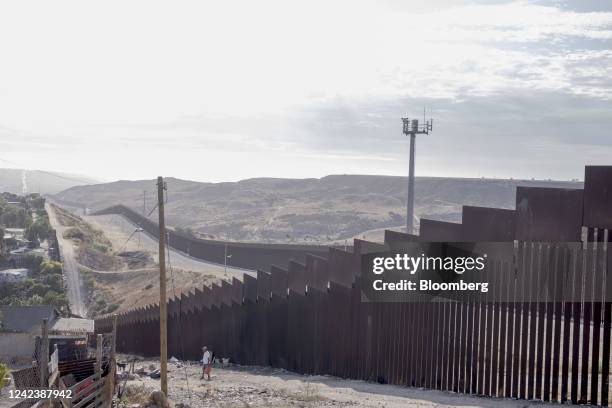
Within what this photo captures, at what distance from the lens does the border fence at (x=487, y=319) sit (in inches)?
530

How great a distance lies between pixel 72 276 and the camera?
5947 centimetres

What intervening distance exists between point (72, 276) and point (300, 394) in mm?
48093

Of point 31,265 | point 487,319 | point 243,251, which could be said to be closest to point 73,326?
point 487,319

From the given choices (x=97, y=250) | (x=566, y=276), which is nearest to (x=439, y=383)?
(x=566, y=276)

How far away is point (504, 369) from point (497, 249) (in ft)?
8.65

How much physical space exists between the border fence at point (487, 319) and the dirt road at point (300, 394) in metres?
0.59

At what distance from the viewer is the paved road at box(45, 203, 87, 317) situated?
168 ft

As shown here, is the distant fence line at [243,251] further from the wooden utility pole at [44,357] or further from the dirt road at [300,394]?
the wooden utility pole at [44,357]

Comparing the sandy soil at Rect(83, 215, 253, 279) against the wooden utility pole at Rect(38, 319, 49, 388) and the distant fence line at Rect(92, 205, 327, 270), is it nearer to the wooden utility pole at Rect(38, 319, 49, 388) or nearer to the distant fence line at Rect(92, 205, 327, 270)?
the distant fence line at Rect(92, 205, 327, 270)

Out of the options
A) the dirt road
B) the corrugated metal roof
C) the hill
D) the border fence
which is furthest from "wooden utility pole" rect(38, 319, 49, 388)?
the hill

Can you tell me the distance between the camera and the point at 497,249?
49.1ft

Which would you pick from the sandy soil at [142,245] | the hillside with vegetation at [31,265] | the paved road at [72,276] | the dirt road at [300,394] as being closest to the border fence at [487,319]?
the dirt road at [300,394]

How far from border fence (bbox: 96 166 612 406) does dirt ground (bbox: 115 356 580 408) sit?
0.60 metres
